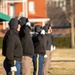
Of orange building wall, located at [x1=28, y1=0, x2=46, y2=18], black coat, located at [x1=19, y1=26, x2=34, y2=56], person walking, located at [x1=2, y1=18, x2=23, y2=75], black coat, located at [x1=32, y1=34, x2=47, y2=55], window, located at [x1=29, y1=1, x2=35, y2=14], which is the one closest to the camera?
person walking, located at [x1=2, y1=18, x2=23, y2=75]

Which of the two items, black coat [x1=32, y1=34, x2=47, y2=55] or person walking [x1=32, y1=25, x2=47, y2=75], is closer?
person walking [x1=32, y1=25, x2=47, y2=75]

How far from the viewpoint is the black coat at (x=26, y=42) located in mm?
11234

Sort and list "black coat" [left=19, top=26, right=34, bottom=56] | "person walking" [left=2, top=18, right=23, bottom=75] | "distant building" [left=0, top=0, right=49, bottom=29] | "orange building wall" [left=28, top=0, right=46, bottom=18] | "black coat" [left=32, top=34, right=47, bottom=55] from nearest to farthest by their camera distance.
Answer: "person walking" [left=2, top=18, right=23, bottom=75]
"black coat" [left=19, top=26, right=34, bottom=56]
"black coat" [left=32, top=34, right=47, bottom=55]
"distant building" [left=0, top=0, right=49, bottom=29]
"orange building wall" [left=28, top=0, right=46, bottom=18]

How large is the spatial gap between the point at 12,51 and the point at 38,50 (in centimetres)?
398

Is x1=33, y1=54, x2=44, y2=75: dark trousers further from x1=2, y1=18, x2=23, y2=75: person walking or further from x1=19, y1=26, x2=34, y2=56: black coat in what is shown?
x1=2, y1=18, x2=23, y2=75: person walking

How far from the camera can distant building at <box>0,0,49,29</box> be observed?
175 feet

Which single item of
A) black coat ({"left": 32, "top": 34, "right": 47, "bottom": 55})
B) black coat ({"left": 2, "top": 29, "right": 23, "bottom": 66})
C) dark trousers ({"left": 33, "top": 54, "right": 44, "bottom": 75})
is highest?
black coat ({"left": 2, "top": 29, "right": 23, "bottom": 66})

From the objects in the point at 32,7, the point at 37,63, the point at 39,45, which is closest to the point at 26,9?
the point at 32,7

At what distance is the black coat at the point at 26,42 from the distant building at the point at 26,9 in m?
39.6

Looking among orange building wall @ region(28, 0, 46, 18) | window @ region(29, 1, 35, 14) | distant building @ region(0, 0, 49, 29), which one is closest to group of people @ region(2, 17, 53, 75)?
distant building @ region(0, 0, 49, 29)

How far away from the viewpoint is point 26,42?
11.3 meters

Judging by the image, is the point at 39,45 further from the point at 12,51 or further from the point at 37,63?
the point at 12,51

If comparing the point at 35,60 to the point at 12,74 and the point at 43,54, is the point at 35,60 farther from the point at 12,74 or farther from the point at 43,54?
the point at 12,74

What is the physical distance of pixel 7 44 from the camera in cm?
947
